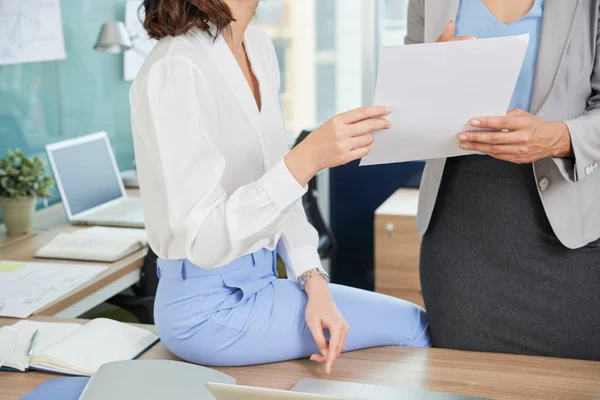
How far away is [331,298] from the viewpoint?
1475 millimetres

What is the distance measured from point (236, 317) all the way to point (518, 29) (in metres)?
0.79

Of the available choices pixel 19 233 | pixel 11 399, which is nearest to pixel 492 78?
pixel 11 399

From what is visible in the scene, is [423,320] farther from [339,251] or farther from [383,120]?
[339,251]

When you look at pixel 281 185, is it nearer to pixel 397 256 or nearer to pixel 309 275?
pixel 309 275

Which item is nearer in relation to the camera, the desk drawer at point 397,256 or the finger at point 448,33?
the finger at point 448,33

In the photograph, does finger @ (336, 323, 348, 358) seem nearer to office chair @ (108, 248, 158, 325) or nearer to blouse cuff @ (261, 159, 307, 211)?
blouse cuff @ (261, 159, 307, 211)

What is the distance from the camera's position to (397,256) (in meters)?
3.35

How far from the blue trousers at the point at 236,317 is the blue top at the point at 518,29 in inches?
21.7

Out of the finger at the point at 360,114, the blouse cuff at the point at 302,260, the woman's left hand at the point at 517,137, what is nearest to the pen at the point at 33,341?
the blouse cuff at the point at 302,260

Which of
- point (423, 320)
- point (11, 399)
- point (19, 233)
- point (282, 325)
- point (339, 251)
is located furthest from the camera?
point (339, 251)

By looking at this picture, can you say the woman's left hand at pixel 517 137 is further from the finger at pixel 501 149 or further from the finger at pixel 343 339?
A: the finger at pixel 343 339

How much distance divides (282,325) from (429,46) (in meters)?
0.57

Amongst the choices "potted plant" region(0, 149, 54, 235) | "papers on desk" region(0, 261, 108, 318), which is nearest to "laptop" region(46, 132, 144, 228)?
"potted plant" region(0, 149, 54, 235)

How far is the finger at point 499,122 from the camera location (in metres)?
1.31
